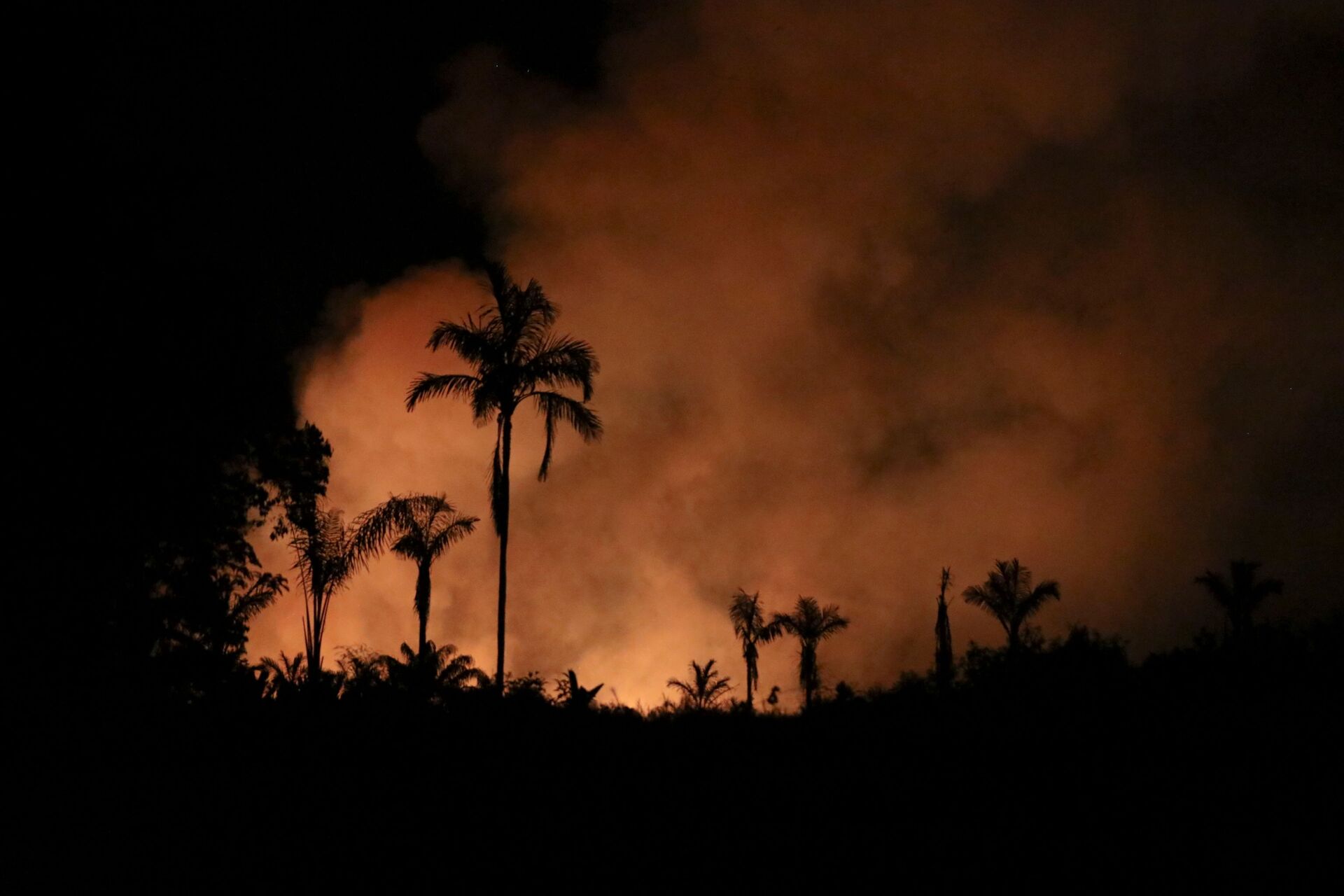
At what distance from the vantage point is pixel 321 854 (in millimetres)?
7027

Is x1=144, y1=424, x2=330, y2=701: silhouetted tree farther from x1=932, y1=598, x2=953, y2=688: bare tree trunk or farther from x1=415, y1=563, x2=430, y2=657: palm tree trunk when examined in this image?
x1=932, y1=598, x2=953, y2=688: bare tree trunk

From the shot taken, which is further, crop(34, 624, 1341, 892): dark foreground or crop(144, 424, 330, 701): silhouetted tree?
crop(144, 424, 330, 701): silhouetted tree

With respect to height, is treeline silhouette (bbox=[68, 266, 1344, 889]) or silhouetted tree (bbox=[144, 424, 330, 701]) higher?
silhouetted tree (bbox=[144, 424, 330, 701])

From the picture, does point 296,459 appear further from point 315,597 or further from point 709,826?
point 709,826

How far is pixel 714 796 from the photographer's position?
7977mm

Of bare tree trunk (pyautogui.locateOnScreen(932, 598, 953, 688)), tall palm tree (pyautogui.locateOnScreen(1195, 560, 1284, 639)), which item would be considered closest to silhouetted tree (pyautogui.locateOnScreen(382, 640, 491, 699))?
bare tree trunk (pyautogui.locateOnScreen(932, 598, 953, 688))

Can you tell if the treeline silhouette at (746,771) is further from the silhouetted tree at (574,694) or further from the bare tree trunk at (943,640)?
the bare tree trunk at (943,640)

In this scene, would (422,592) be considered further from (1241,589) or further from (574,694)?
(1241,589)

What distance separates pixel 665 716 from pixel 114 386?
26.2 ft

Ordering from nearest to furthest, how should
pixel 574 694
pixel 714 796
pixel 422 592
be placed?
pixel 714 796 < pixel 574 694 < pixel 422 592

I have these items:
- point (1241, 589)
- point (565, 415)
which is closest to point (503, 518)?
point (565, 415)

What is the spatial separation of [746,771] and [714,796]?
65 cm

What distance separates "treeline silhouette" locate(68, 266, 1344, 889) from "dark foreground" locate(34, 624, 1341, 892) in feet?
0.08

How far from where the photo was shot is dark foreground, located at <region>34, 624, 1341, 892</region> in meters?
6.70
